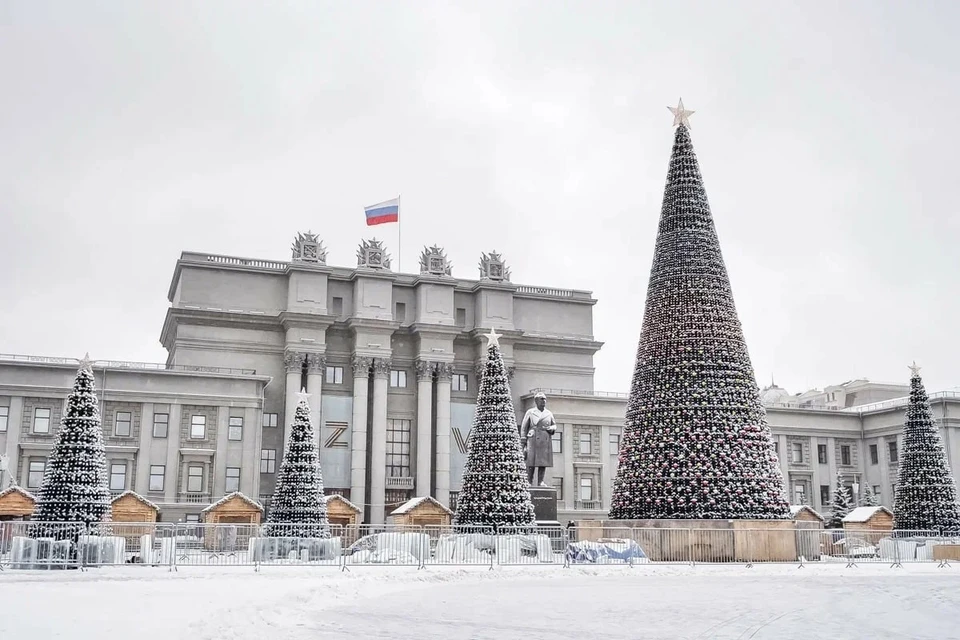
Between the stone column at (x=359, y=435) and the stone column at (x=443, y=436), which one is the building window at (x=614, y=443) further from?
the stone column at (x=359, y=435)

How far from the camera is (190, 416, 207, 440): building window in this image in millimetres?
55312

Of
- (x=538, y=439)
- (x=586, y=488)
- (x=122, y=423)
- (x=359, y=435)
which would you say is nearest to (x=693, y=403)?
(x=538, y=439)

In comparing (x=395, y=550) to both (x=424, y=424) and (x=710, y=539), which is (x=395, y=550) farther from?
(x=424, y=424)

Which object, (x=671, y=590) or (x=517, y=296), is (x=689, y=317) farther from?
(x=517, y=296)

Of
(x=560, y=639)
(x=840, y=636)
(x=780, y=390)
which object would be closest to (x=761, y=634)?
(x=840, y=636)

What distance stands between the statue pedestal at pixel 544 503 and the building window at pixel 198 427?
2512 cm

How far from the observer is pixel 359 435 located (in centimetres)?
6059

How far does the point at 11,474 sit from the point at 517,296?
34804mm

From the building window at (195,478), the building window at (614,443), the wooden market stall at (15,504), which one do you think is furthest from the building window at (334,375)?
the wooden market stall at (15,504)

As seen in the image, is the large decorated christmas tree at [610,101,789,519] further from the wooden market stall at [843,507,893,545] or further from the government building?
the government building

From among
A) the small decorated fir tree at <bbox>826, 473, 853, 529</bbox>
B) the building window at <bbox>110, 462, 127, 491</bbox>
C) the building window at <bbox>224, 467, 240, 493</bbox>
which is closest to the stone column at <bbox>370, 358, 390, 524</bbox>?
the building window at <bbox>224, 467, 240, 493</bbox>

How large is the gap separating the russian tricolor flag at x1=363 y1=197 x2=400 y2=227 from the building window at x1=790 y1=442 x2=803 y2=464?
3312cm

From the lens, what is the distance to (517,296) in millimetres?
69875

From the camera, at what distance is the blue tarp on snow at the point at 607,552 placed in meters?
27.7
